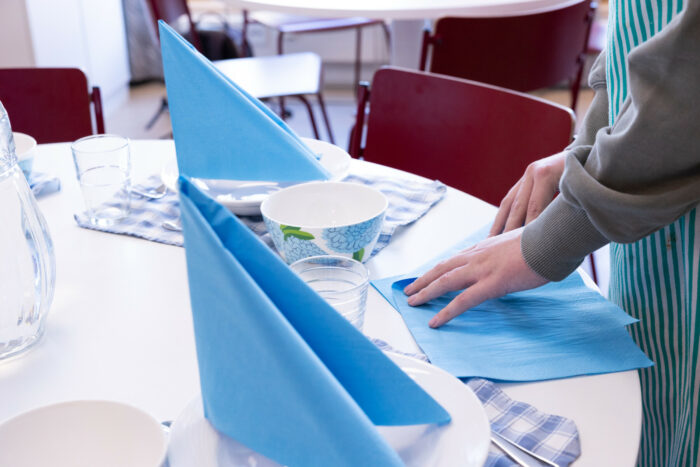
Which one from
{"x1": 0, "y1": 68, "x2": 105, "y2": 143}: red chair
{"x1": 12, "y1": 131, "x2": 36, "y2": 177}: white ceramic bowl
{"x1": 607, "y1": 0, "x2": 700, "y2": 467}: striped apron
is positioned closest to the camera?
{"x1": 607, "y1": 0, "x2": 700, "y2": 467}: striped apron

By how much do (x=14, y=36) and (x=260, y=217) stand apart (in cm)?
256

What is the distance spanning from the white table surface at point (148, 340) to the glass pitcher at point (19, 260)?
24 millimetres

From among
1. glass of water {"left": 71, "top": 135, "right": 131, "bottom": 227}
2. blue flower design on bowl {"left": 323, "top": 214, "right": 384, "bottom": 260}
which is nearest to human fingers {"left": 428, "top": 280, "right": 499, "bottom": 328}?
blue flower design on bowl {"left": 323, "top": 214, "right": 384, "bottom": 260}

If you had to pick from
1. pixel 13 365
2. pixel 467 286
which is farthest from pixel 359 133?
pixel 13 365

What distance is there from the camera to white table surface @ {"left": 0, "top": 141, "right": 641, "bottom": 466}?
23.1 inches

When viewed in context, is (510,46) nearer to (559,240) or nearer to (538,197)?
(538,197)

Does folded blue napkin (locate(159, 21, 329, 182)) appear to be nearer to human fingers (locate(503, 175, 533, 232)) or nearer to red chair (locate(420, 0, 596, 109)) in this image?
human fingers (locate(503, 175, 533, 232))

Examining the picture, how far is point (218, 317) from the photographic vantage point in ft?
1.45

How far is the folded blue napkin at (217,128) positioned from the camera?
2.71ft

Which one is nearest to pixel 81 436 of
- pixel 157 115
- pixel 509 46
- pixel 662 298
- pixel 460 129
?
pixel 662 298

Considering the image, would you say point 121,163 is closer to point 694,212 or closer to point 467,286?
point 467,286

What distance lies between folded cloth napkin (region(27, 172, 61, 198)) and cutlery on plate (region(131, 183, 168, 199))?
0.11 metres

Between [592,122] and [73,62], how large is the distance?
10.2 feet

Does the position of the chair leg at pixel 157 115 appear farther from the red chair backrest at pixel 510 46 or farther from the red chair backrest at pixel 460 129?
the red chair backrest at pixel 460 129
